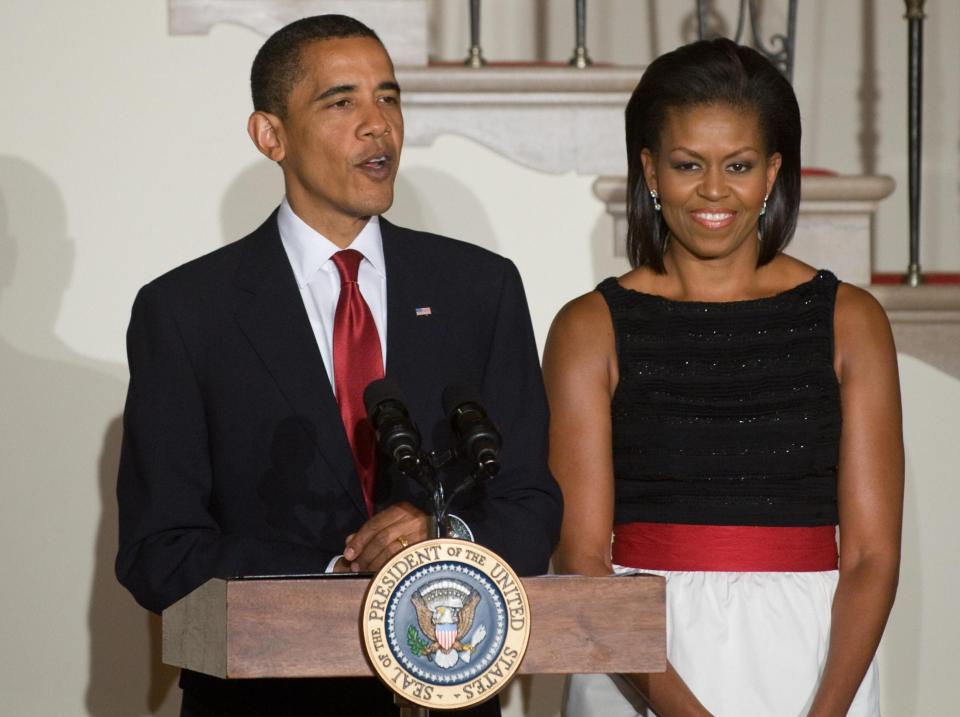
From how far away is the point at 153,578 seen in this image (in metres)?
2.22

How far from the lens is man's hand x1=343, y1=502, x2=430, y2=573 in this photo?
2.00 m

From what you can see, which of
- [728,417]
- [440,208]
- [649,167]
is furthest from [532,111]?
[728,417]

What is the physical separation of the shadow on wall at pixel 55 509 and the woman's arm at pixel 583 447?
122cm

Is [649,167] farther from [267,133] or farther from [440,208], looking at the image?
[440,208]

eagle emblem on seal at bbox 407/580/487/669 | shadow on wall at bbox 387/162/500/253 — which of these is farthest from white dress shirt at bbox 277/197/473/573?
shadow on wall at bbox 387/162/500/253

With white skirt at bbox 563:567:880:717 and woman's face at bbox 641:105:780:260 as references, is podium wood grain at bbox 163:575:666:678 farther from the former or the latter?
woman's face at bbox 641:105:780:260

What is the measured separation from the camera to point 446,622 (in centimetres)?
181

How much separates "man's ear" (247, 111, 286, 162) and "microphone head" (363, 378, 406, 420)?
79cm

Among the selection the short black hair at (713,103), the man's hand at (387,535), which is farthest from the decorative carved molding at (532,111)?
the man's hand at (387,535)

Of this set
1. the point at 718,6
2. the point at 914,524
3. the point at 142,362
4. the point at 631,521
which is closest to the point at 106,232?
the point at 142,362

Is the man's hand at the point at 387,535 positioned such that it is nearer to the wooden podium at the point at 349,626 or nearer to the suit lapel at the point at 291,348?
the wooden podium at the point at 349,626

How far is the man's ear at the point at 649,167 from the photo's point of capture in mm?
2730

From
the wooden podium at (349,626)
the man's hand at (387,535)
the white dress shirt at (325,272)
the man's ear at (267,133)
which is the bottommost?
the wooden podium at (349,626)

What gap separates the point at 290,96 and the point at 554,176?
111cm
